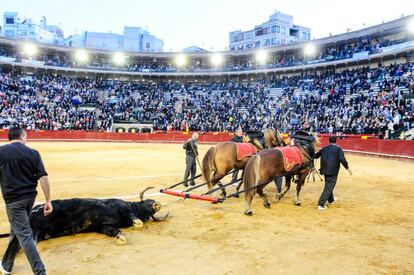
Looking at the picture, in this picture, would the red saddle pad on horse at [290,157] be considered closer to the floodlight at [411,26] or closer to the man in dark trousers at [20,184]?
the man in dark trousers at [20,184]

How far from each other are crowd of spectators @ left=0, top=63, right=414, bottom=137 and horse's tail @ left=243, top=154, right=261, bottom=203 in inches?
760

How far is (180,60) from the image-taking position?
50812mm

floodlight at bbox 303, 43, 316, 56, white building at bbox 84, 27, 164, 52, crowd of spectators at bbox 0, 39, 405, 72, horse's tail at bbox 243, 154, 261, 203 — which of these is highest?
white building at bbox 84, 27, 164, 52

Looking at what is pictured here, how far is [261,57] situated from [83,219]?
1762 inches

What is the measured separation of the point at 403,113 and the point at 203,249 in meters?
23.3

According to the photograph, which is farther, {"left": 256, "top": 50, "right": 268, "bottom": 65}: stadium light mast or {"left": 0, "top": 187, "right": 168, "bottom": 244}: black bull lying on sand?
{"left": 256, "top": 50, "right": 268, "bottom": 65}: stadium light mast

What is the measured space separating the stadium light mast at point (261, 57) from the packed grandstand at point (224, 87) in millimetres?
138

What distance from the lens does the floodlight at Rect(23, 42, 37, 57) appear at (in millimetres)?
45344

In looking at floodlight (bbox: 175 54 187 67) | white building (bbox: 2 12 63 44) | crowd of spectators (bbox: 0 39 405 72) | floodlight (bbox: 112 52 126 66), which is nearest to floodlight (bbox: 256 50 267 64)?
crowd of spectators (bbox: 0 39 405 72)

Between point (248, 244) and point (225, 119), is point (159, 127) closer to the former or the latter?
point (225, 119)

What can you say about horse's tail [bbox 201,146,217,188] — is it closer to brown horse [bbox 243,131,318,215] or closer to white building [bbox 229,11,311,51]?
brown horse [bbox 243,131,318,215]

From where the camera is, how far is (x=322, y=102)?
114 ft

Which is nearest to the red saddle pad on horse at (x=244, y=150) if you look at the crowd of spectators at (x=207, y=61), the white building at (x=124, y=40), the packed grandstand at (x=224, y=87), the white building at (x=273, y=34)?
the packed grandstand at (x=224, y=87)

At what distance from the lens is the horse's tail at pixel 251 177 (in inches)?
278
